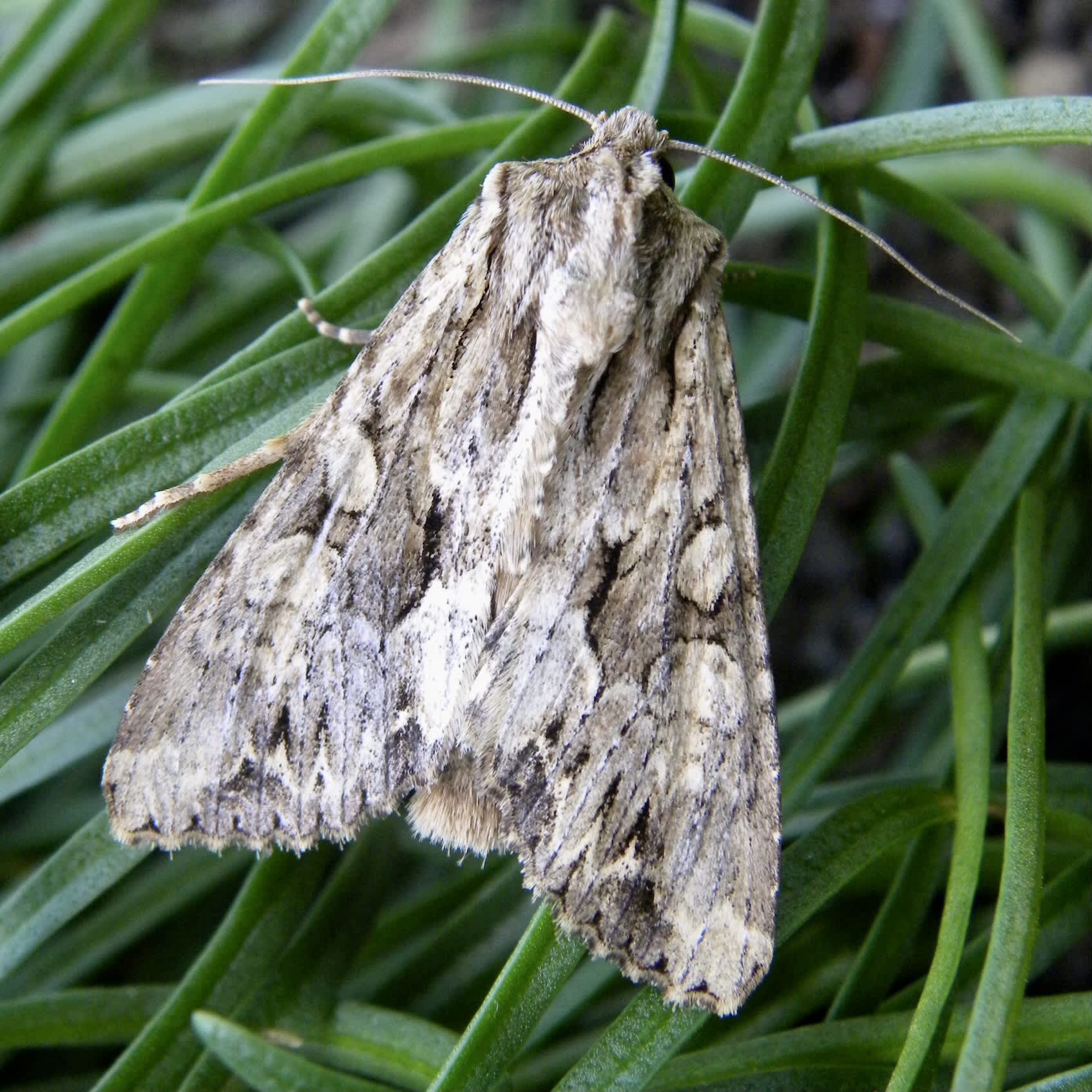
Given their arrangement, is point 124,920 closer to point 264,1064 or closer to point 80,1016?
point 80,1016

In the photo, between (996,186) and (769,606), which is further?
(996,186)

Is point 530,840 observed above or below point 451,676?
below

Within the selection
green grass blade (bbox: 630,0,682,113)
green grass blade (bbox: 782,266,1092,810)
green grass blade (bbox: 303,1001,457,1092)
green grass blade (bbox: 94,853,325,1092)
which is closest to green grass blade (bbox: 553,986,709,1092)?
green grass blade (bbox: 303,1001,457,1092)

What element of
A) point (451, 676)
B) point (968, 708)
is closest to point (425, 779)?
point (451, 676)

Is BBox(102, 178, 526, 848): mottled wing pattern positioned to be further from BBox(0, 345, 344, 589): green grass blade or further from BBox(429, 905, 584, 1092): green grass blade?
BBox(429, 905, 584, 1092): green grass blade

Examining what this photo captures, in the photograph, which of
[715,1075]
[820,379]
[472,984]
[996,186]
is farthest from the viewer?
[996,186]

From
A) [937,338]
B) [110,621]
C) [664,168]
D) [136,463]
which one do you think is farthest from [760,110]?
[110,621]

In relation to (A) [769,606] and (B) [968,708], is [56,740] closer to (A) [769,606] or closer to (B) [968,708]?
(A) [769,606]

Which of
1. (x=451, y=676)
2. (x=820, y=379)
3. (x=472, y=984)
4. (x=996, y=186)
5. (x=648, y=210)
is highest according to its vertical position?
(x=996, y=186)
